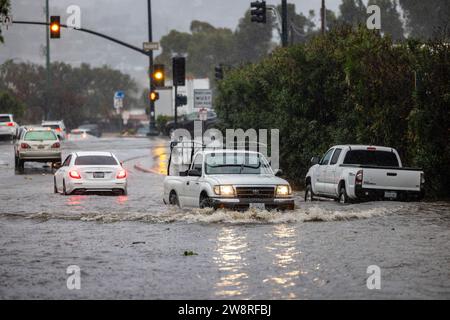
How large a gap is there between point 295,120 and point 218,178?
12.6 meters

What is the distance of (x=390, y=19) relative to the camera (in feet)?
455

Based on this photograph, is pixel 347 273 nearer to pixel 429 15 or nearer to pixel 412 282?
pixel 412 282

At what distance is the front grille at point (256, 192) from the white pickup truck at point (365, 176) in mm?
4242

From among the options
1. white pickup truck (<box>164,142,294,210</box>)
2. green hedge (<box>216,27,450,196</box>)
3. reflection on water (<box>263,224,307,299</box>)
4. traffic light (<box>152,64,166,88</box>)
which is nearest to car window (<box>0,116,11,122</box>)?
traffic light (<box>152,64,166,88</box>)

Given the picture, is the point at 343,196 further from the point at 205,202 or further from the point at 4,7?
the point at 4,7

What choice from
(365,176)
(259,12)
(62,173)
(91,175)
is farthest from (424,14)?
(365,176)

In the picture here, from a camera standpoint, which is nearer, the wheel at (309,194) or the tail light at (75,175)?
the wheel at (309,194)

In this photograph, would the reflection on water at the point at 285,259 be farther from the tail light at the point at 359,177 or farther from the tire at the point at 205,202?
the tail light at the point at 359,177

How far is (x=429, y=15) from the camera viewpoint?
118 m

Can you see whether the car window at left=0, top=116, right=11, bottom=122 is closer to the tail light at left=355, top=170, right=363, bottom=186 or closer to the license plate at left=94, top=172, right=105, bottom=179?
the license plate at left=94, top=172, right=105, bottom=179

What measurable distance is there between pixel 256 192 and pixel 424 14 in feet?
338

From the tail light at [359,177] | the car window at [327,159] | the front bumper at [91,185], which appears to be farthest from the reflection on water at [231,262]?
the front bumper at [91,185]

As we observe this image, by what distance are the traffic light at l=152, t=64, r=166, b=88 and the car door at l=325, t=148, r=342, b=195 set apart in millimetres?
31337

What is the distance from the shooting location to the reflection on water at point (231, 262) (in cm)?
1213
